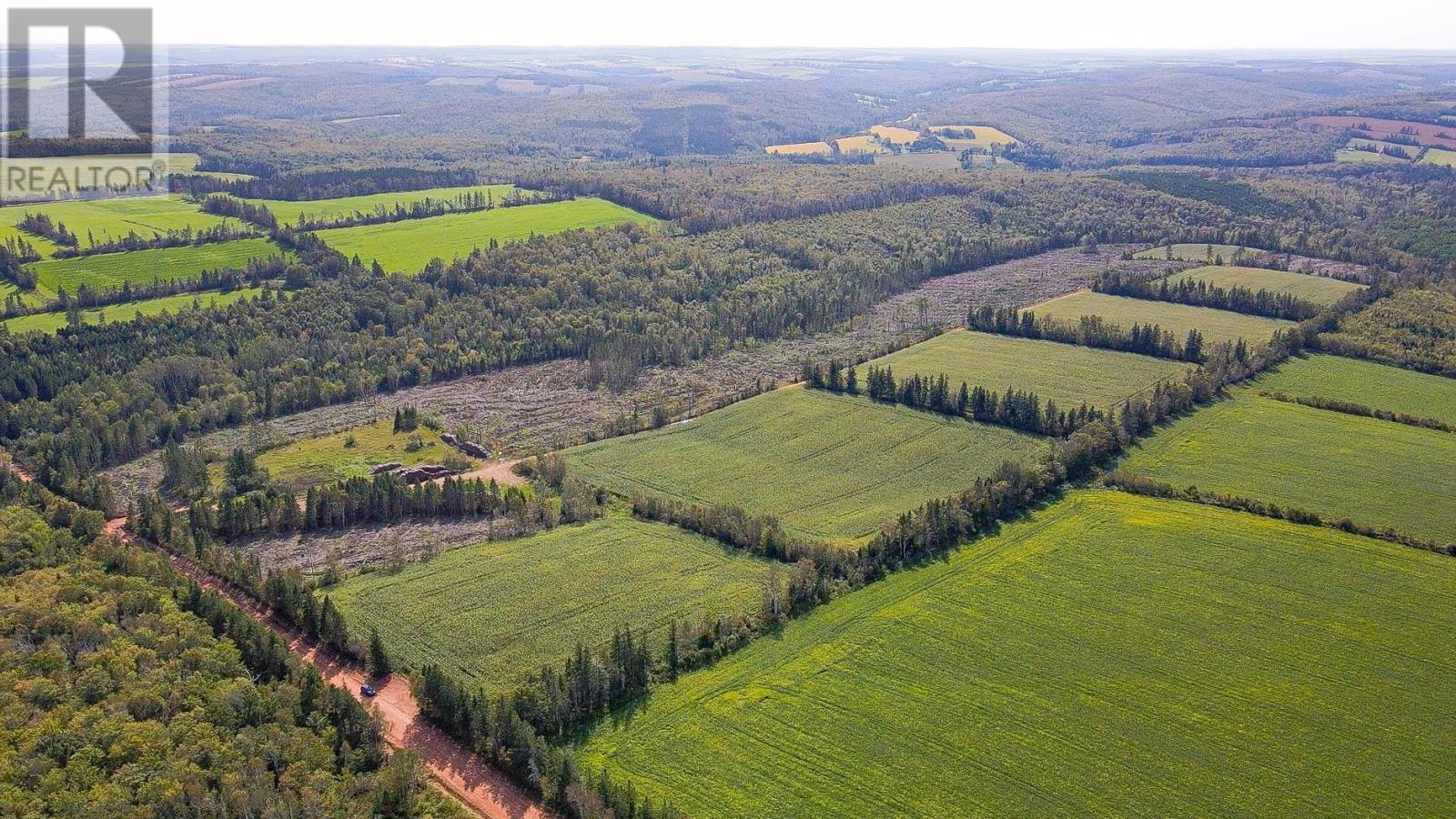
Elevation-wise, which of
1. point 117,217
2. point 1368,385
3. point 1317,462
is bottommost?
point 1317,462

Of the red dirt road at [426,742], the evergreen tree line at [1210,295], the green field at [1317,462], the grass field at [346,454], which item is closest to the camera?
the red dirt road at [426,742]

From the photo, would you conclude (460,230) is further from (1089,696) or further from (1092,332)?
(1089,696)

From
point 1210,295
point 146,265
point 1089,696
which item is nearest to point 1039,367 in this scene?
point 1210,295

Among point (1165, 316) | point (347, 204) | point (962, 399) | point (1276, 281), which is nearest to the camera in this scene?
point (962, 399)

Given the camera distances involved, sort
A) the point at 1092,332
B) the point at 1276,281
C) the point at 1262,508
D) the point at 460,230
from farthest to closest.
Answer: the point at 460,230 < the point at 1276,281 < the point at 1092,332 < the point at 1262,508

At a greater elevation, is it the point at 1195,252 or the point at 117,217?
the point at 1195,252

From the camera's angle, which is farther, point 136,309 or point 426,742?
point 136,309

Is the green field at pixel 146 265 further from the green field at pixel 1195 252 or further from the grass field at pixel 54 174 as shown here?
the green field at pixel 1195 252

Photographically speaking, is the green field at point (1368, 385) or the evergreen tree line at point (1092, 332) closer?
the green field at point (1368, 385)

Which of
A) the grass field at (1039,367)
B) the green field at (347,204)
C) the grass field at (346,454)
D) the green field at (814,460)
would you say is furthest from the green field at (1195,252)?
the grass field at (346,454)
